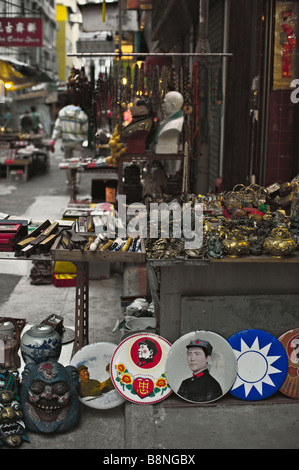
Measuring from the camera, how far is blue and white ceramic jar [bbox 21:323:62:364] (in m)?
4.87

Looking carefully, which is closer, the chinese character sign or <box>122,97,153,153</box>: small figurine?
<box>122,97,153,153</box>: small figurine

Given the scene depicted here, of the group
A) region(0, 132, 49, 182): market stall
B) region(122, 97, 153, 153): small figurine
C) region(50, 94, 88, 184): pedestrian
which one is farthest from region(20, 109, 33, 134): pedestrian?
region(122, 97, 153, 153): small figurine

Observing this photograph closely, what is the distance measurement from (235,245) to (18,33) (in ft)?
47.2

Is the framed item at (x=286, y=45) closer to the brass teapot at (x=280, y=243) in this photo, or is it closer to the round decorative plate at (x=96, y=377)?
the brass teapot at (x=280, y=243)

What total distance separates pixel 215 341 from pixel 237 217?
3.70ft

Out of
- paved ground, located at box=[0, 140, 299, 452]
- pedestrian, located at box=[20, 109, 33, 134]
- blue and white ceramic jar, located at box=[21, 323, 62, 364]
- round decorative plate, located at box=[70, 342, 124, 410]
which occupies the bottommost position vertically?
paved ground, located at box=[0, 140, 299, 452]

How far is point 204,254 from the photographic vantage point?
183 inches

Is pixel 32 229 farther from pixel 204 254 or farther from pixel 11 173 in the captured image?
pixel 11 173

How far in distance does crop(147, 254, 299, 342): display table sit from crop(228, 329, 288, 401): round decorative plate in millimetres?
116

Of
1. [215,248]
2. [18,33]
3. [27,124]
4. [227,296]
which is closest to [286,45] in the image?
[215,248]

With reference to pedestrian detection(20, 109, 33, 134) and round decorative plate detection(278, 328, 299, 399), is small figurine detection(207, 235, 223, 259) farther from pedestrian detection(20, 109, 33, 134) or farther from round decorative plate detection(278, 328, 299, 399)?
pedestrian detection(20, 109, 33, 134)

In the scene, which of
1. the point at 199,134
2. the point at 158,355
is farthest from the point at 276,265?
the point at 199,134

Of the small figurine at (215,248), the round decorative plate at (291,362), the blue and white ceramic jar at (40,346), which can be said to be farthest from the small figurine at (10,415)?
the round decorative plate at (291,362)
